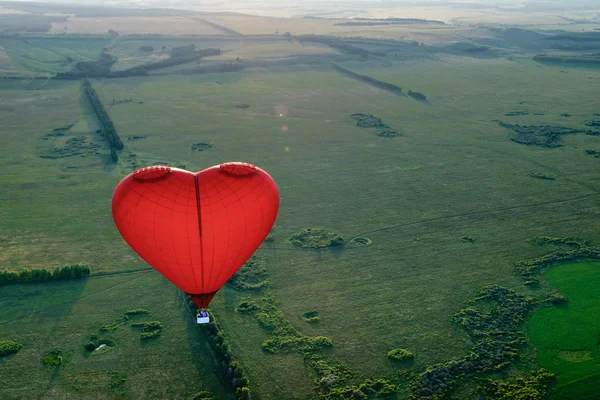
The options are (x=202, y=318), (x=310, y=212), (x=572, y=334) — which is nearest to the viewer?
(x=202, y=318)

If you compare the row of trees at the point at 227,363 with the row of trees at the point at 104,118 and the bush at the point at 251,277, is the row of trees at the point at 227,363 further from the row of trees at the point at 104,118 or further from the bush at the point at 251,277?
the row of trees at the point at 104,118

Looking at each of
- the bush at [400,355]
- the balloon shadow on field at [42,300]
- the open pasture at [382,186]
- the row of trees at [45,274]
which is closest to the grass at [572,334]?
the open pasture at [382,186]

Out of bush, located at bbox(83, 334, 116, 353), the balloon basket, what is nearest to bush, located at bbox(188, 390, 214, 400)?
the balloon basket

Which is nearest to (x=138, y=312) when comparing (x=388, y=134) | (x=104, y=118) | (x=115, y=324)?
(x=115, y=324)

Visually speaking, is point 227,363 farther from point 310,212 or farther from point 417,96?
point 417,96

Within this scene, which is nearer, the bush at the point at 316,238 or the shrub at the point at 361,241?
the bush at the point at 316,238

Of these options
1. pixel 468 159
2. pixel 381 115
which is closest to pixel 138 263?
pixel 468 159

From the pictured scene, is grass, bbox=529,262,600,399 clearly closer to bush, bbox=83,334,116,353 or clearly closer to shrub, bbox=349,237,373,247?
shrub, bbox=349,237,373,247
